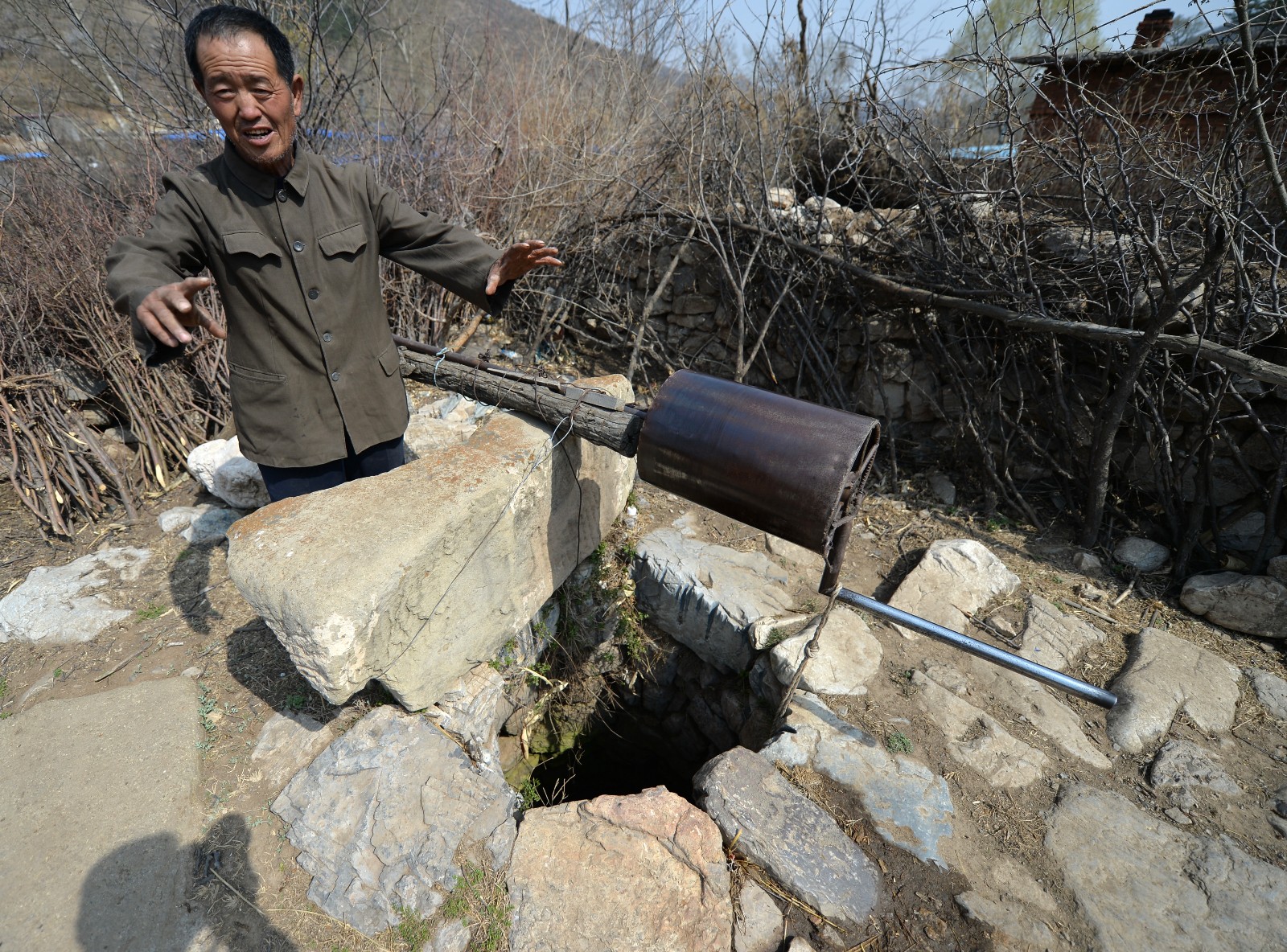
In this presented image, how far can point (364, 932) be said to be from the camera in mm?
1784

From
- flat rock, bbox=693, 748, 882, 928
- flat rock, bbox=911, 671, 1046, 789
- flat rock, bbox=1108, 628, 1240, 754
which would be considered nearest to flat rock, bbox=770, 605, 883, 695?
flat rock, bbox=911, 671, 1046, 789

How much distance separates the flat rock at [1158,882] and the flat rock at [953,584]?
91cm

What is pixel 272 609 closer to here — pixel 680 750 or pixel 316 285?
pixel 316 285

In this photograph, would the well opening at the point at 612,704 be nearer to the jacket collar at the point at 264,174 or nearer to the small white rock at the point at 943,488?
the small white rock at the point at 943,488

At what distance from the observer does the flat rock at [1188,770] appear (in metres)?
2.22

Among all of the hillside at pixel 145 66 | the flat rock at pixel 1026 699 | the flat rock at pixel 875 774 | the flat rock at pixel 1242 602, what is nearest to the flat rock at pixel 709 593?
the flat rock at pixel 875 774

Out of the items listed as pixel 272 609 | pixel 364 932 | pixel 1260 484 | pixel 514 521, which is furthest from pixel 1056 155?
pixel 364 932

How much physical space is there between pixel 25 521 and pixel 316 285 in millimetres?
2840

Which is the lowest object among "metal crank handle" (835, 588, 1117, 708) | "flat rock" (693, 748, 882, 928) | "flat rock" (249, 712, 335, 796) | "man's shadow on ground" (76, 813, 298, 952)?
"man's shadow on ground" (76, 813, 298, 952)

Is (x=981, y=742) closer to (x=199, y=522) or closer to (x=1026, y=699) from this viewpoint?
(x=1026, y=699)

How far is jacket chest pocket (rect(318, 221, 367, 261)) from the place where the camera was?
6.31ft

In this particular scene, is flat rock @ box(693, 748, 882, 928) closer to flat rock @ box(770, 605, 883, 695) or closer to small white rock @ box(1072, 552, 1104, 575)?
flat rock @ box(770, 605, 883, 695)

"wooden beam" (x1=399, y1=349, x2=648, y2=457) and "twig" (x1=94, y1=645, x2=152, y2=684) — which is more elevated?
"wooden beam" (x1=399, y1=349, x2=648, y2=457)

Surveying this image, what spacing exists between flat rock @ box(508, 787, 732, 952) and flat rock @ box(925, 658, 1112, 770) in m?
1.27
